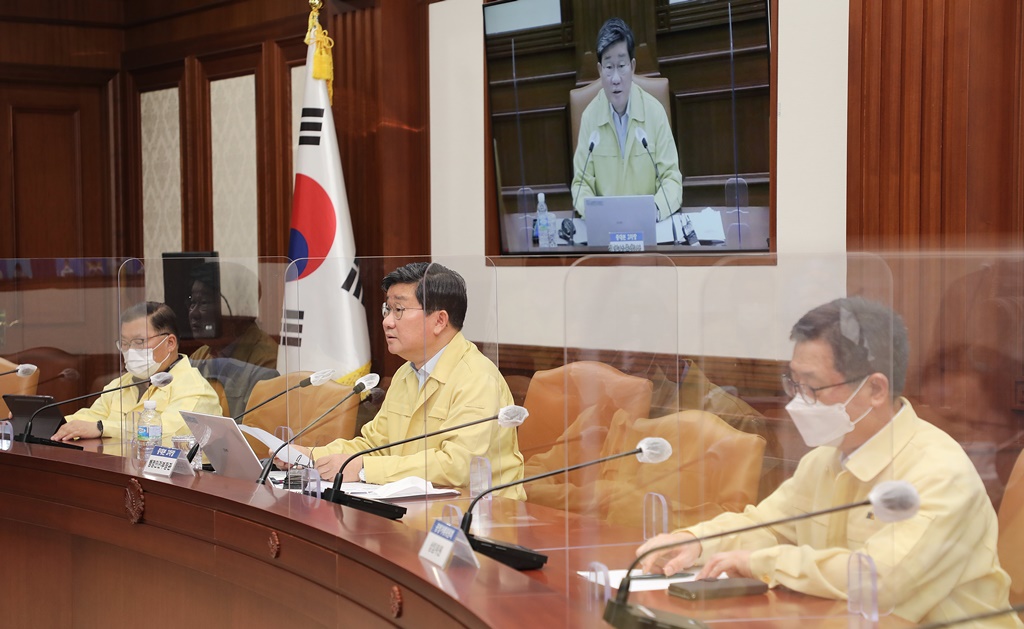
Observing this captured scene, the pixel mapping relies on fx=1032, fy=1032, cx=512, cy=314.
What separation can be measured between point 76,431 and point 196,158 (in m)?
2.74

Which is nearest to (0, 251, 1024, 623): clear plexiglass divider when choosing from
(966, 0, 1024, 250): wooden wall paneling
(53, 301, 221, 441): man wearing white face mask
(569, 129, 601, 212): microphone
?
(53, 301, 221, 441): man wearing white face mask

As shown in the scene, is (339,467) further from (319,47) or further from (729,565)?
(319,47)

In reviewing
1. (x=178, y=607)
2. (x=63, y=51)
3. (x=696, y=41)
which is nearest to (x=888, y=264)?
(x=178, y=607)

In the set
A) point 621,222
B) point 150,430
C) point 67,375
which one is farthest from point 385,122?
point 150,430

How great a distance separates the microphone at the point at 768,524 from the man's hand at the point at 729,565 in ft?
0.12

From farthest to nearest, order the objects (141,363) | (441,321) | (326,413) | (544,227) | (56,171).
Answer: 1. (56,171)
2. (544,227)
3. (141,363)
4. (326,413)
5. (441,321)

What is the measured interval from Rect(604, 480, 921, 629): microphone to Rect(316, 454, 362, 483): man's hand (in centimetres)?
114

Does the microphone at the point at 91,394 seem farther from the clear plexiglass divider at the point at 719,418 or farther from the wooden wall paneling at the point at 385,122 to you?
the wooden wall paneling at the point at 385,122

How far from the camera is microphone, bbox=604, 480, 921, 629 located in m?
1.37

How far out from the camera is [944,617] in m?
1.44

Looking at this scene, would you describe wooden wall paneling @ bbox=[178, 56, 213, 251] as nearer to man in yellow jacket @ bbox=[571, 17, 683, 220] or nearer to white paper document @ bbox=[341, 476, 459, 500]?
man in yellow jacket @ bbox=[571, 17, 683, 220]

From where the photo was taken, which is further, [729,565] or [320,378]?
[320,378]

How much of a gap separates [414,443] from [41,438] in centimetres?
A: 157

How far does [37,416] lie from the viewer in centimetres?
347
